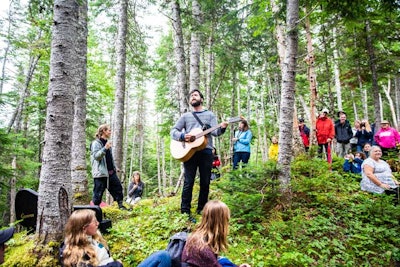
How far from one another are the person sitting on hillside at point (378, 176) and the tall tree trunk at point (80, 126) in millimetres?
6713

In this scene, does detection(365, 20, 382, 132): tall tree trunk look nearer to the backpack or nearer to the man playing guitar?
the man playing guitar

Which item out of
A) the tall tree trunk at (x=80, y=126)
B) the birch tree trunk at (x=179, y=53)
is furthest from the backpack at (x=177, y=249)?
the birch tree trunk at (x=179, y=53)

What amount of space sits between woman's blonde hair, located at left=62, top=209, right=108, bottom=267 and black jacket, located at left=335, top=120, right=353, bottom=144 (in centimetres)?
958

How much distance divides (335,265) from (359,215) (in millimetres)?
1962

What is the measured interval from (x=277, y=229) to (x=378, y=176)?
3.21m

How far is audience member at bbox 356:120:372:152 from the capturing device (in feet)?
33.1

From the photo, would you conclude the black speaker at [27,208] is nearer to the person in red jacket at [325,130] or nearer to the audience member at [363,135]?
the person in red jacket at [325,130]

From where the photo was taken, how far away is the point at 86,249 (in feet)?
9.53

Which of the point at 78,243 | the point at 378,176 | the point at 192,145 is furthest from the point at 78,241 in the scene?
the point at 378,176

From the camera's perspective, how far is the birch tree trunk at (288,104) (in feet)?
17.2

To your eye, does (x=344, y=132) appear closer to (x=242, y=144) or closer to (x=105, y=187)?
(x=242, y=144)

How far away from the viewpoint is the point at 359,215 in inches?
212

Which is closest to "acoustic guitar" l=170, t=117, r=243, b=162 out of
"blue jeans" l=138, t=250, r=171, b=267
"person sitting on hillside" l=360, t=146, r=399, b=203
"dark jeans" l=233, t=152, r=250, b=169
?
"blue jeans" l=138, t=250, r=171, b=267

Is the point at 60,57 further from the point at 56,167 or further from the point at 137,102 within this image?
the point at 137,102
